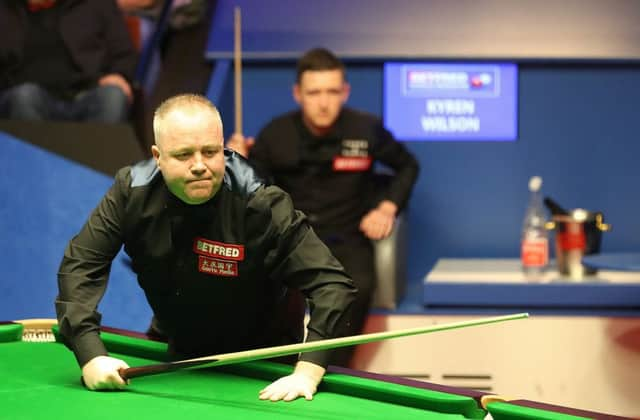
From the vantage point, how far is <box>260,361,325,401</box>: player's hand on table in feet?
7.06

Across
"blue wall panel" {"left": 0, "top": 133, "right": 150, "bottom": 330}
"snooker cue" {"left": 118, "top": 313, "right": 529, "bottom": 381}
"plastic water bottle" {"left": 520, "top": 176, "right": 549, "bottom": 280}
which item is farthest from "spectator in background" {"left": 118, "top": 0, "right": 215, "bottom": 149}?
"snooker cue" {"left": 118, "top": 313, "right": 529, "bottom": 381}

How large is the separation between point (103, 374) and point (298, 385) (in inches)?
15.2

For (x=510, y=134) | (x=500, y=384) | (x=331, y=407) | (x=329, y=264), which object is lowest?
(x=500, y=384)

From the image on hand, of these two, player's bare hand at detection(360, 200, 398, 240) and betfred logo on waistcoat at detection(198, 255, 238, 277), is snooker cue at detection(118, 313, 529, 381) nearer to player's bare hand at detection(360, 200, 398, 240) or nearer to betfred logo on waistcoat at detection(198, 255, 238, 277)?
betfred logo on waistcoat at detection(198, 255, 238, 277)

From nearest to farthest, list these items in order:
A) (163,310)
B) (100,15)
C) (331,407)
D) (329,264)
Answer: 1. (331,407)
2. (329,264)
3. (163,310)
4. (100,15)

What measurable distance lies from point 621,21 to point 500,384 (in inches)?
68.6

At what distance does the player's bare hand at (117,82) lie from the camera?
4.67 meters

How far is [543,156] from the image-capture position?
4969 mm

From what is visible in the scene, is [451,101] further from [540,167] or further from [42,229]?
[42,229]

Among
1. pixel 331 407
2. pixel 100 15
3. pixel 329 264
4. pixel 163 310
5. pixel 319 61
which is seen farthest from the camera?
pixel 100 15

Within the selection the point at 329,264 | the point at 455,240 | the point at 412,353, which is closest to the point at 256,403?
the point at 329,264

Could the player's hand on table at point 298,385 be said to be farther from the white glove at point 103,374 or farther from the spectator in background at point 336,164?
the spectator in background at point 336,164

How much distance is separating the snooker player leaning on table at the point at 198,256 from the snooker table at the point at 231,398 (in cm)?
7

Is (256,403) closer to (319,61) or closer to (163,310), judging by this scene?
(163,310)
